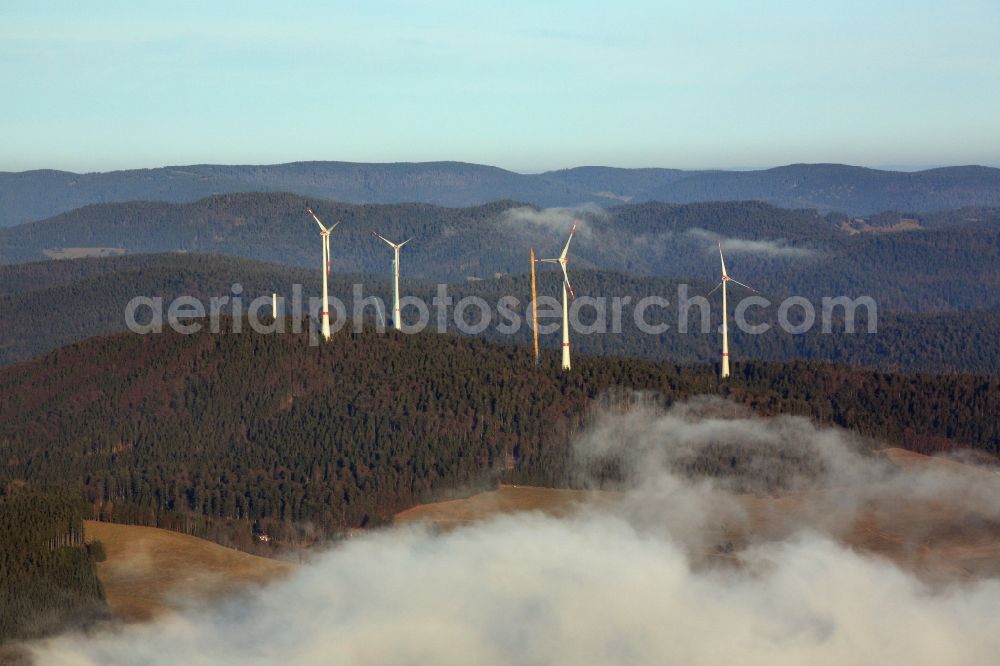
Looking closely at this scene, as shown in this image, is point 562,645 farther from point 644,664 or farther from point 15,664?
point 15,664

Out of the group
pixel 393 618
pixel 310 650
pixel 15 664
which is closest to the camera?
pixel 15 664

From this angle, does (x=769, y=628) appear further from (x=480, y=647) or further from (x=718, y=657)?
(x=480, y=647)

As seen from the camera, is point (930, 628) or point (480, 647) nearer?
point (480, 647)

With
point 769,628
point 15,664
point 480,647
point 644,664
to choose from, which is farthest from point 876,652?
point 15,664

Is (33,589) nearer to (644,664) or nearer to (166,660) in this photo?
(166,660)

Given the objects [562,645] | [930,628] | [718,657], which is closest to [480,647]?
[562,645]

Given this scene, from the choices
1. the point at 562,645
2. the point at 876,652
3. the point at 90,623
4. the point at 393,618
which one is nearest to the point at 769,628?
the point at 876,652

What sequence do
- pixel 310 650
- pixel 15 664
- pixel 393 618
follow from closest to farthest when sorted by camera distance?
1. pixel 15 664
2. pixel 310 650
3. pixel 393 618

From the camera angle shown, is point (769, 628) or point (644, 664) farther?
point (769, 628)
